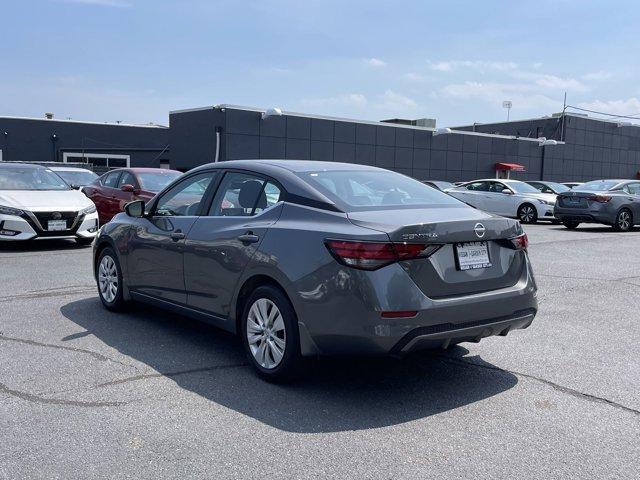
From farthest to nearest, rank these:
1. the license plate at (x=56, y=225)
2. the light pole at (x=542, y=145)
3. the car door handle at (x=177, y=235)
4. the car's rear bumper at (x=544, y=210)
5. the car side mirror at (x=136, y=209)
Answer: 1. the light pole at (x=542, y=145)
2. the car's rear bumper at (x=544, y=210)
3. the license plate at (x=56, y=225)
4. the car side mirror at (x=136, y=209)
5. the car door handle at (x=177, y=235)

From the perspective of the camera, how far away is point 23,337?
5.97 metres

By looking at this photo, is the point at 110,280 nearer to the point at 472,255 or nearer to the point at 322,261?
the point at 322,261

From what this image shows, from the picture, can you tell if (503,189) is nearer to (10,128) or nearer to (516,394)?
(516,394)

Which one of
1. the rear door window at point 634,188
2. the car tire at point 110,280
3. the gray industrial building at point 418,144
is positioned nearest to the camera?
the car tire at point 110,280

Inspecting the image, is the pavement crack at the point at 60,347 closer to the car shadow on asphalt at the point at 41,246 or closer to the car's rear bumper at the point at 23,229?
the car's rear bumper at the point at 23,229

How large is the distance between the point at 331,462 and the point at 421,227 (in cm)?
159

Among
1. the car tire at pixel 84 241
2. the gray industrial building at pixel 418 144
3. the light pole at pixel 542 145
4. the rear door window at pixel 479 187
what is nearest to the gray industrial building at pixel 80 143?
the gray industrial building at pixel 418 144

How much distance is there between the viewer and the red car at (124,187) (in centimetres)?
1413

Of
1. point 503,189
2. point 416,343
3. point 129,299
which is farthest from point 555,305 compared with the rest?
point 503,189

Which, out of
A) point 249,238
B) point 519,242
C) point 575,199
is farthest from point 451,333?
point 575,199

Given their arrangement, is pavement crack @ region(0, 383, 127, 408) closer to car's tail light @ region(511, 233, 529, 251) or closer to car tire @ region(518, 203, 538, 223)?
car's tail light @ region(511, 233, 529, 251)

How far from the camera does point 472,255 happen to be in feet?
15.1

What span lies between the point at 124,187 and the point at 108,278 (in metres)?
7.30

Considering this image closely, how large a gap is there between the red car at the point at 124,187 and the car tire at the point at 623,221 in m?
11.7
